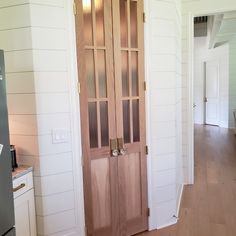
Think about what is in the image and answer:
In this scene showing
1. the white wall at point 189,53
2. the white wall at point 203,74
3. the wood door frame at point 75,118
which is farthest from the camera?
the white wall at point 203,74

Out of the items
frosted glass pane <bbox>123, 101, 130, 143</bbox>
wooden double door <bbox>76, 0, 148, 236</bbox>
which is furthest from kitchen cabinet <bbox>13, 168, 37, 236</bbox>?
frosted glass pane <bbox>123, 101, 130, 143</bbox>

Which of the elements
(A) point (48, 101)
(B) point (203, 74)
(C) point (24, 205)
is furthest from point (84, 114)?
(B) point (203, 74)

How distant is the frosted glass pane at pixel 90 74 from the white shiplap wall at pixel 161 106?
59 cm

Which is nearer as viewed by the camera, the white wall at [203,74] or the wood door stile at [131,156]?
the wood door stile at [131,156]

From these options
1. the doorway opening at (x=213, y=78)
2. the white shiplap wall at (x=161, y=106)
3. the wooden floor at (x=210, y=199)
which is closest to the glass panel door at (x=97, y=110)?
the white shiplap wall at (x=161, y=106)

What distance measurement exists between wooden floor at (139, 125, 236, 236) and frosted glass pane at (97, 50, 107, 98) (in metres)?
1.56

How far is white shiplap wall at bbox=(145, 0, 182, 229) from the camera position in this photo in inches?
110

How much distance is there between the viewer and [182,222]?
3137 millimetres

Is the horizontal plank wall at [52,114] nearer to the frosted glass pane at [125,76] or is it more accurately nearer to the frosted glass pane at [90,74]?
the frosted glass pane at [90,74]

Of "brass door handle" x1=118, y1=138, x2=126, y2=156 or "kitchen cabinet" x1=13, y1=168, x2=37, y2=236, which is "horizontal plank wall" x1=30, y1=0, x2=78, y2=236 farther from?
"brass door handle" x1=118, y1=138, x2=126, y2=156

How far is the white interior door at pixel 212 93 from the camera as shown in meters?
9.87

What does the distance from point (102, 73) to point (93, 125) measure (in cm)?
49

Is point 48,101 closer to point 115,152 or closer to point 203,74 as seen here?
point 115,152

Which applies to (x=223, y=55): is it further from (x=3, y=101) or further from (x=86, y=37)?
(x=3, y=101)
